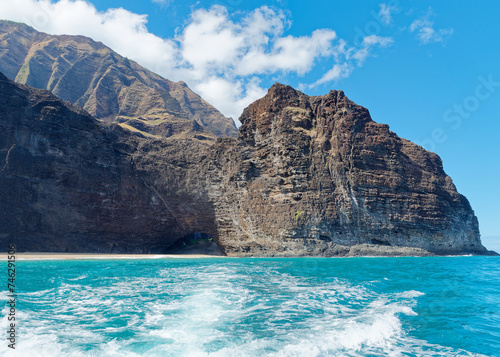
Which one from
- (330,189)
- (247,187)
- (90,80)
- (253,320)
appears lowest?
(253,320)

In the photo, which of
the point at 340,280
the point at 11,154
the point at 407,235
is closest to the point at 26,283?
the point at 340,280

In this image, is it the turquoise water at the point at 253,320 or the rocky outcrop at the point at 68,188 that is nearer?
the turquoise water at the point at 253,320

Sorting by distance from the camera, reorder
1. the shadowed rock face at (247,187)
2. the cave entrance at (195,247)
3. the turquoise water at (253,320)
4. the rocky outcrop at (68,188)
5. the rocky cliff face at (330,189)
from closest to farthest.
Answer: the turquoise water at (253,320), the rocky outcrop at (68,188), the shadowed rock face at (247,187), the rocky cliff face at (330,189), the cave entrance at (195,247)

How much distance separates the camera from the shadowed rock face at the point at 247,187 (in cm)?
4916

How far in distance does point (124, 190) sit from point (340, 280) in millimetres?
47565

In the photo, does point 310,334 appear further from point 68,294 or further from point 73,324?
point 68,294

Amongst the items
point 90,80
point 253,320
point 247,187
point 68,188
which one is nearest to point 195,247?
point 247,187

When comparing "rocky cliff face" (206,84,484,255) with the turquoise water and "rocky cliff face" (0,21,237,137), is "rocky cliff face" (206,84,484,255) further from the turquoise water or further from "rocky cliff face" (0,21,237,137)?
"rocky cliff face" (0,21,237,137)

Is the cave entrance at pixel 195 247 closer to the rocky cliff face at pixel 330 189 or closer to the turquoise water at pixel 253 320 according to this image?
the rocky cliff face at pixel 330 189

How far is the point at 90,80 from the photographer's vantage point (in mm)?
148875

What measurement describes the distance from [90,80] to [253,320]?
167 m

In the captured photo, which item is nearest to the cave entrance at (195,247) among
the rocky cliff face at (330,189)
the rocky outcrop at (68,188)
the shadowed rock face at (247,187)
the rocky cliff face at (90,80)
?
the shadowed rock face at (247,187)

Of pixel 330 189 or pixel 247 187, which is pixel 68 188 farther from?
pixel 330 189

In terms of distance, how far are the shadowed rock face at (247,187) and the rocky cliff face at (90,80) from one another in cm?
5784
